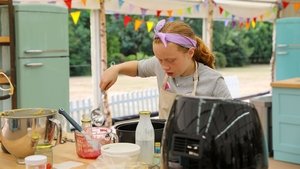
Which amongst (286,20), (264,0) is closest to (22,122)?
(286,20)

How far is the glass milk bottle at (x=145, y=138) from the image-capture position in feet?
4.42

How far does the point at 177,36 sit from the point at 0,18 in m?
2.65

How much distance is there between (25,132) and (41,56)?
2384mm

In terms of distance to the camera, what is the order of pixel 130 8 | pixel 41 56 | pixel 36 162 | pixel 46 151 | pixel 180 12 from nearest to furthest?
pixel 36 162 → pixel 46 151 → pixel 41 56 → pixel 130 8 → pixel 180 12

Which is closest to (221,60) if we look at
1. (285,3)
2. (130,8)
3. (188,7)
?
(285,3)

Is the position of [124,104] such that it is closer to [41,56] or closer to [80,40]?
[41,56]

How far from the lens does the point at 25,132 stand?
4.65ft

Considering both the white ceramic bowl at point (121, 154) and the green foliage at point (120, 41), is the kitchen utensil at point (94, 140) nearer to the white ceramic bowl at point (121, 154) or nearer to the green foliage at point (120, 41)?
the white ceramic bowl at point (121, 154)

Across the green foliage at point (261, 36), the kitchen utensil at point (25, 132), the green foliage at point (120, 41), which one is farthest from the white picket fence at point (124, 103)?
the green foliage at point (261, 36)

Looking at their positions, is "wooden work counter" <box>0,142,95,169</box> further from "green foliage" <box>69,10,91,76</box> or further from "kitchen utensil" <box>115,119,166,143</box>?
"green foliage" <box>69,10,91,76</box>

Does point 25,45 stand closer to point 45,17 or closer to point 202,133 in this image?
point 45,17

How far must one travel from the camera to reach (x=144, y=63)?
2.03 m

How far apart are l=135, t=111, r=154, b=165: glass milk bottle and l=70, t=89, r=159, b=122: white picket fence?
3977 mm

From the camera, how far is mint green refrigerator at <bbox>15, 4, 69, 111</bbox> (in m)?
3.56
